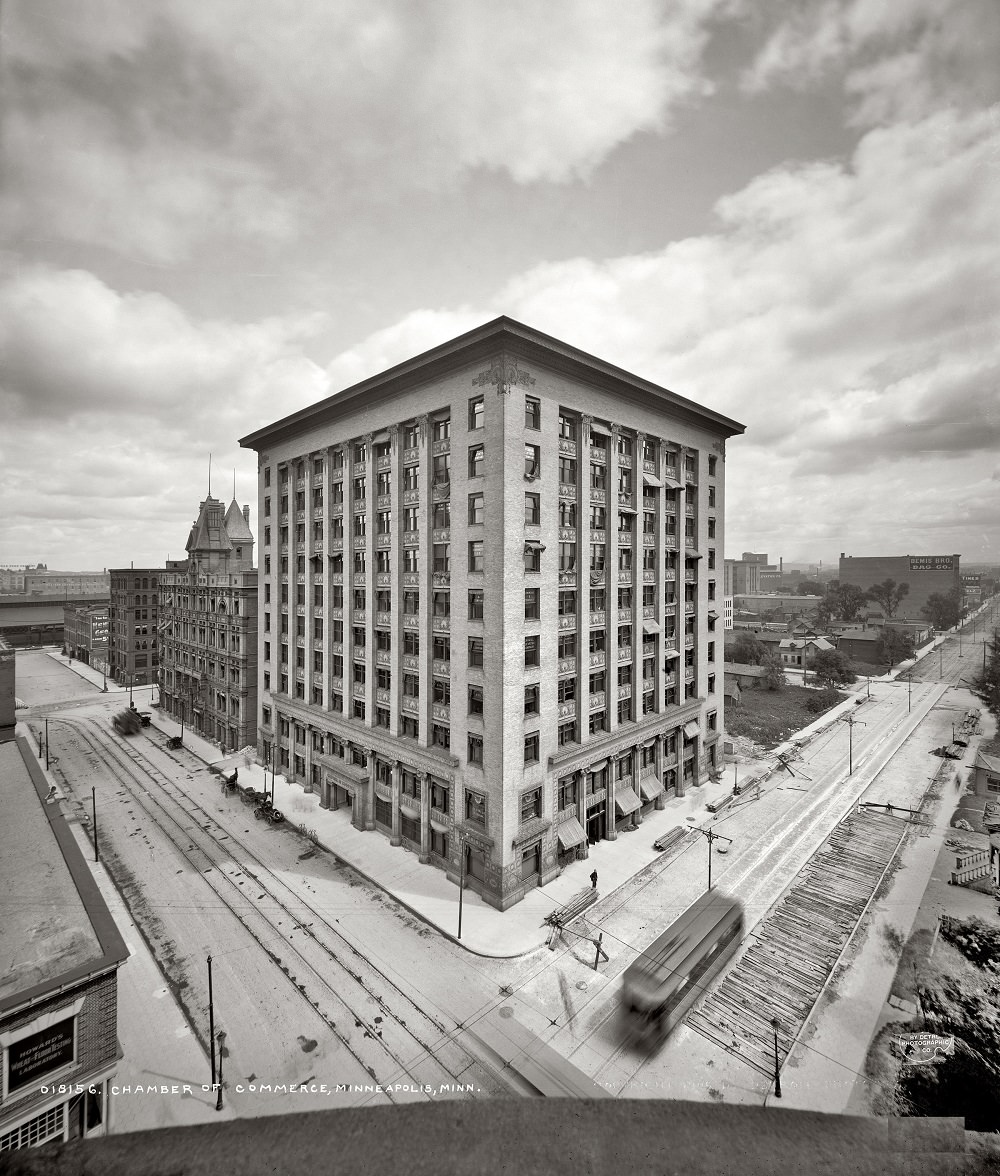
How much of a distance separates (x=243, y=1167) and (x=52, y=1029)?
15206 millimetres

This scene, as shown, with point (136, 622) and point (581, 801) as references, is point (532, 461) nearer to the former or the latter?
point (581, 801)

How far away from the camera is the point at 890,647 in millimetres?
90812

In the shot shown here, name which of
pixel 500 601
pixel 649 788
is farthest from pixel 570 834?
pixel 500 601

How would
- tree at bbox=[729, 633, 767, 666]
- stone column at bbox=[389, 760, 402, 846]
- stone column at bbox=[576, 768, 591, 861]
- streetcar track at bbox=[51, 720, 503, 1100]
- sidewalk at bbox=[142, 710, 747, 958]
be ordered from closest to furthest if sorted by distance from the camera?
streetcar track at bbox=[51, 720, 503, 1100] < sidewalk at bbox=[142, 710, 747, 958] < stone column at bbox=[576, 768, 591, 861] < stone column at bbox=[389, 760, 402, 846] < tree at bbox=[729, 633, 767, 666]

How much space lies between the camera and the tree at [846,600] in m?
119

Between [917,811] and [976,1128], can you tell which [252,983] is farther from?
[917,811]

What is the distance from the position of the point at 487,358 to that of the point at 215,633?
3968 cm

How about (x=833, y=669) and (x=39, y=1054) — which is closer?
(x=39, y=1054)

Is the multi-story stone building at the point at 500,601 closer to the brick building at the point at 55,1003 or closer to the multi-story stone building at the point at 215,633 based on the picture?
the multi-story stone building at the point at 215,633

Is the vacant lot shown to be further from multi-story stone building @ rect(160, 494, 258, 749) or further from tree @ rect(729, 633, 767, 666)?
multi-story stone building @ rect(160, 494, 258, 749)

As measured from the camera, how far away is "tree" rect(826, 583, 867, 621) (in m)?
119

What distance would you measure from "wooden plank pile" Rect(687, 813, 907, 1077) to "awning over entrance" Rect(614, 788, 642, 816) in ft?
29.9

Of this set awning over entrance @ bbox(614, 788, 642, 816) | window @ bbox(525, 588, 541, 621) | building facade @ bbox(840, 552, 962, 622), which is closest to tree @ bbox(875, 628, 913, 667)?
building facade @ bbox(840, 552, 962, 622)

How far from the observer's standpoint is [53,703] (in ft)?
227
